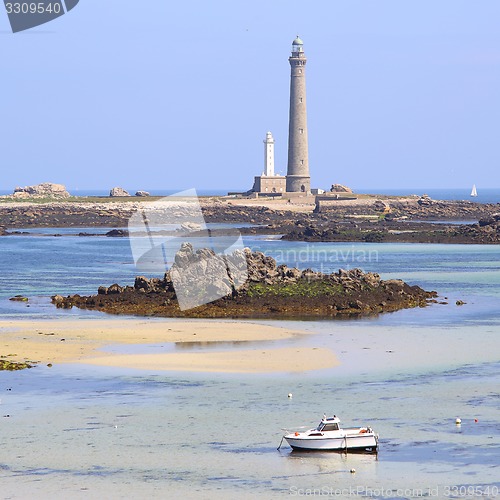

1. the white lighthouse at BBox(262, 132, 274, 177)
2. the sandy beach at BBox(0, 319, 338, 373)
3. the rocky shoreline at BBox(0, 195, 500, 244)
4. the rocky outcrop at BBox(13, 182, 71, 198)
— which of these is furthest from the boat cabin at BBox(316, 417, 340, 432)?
the rocky outcrop at BBox(13, 182, 71, 198)

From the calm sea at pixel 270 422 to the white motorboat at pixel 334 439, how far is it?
7.4 inches

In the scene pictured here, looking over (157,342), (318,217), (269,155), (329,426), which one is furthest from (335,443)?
(269,155)

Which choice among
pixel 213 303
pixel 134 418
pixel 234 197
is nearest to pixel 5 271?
pixel 213 303

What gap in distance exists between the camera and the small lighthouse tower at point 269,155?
120188 millimetres

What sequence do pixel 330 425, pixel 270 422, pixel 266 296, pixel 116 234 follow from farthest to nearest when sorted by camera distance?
pixel 116 234
pixel 266 296
pixel 270 422
pixel 330 425

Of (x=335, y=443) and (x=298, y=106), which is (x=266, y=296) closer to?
(x=335, y=443)

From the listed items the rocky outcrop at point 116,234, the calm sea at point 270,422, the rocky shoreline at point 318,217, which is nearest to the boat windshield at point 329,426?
the calm sea at point 270,422

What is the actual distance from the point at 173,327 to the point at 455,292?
53.1 ft

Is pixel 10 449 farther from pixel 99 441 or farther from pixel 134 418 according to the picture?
pixel 134 418

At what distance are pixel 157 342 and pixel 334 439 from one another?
42.1ft

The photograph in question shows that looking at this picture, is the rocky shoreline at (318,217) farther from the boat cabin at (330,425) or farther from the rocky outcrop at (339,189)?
the boat cabin at (330,425)

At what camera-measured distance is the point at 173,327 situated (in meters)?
35.5

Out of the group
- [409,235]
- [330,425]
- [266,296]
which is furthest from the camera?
[409,235]

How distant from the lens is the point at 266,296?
4078 cm
